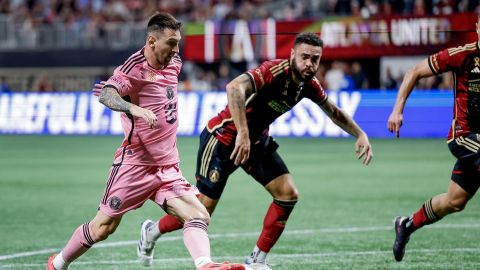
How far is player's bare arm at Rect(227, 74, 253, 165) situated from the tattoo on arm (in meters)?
1.01

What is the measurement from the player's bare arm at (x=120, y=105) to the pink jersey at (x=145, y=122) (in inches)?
11.8

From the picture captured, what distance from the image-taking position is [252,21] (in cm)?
3027

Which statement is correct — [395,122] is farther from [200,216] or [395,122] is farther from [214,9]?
[214,9]

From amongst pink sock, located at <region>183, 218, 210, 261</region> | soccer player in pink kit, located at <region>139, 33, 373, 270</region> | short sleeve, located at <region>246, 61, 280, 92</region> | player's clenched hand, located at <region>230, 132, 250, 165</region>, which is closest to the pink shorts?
pink sock, located at <region>183, 218, 210, 261</region>

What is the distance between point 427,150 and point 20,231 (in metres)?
12.4

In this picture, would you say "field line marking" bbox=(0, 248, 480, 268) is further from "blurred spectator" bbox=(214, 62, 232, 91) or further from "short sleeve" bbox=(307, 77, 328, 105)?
"blurred spectator" bbox=(214, 62, 232, 91)

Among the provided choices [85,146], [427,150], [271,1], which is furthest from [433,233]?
[271,1]

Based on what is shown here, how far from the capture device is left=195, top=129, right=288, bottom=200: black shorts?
28.9 feet

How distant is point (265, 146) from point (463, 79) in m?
1.84

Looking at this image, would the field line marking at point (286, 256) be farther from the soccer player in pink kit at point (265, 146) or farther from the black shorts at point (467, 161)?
the black shorts at point (467, 161)

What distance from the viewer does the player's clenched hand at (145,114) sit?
679 cm

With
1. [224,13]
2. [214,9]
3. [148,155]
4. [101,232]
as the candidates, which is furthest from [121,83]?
[214,9]

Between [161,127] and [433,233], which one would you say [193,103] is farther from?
[161,127]

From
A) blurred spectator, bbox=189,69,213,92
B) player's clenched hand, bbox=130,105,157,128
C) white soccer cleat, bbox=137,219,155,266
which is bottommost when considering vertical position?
blurred spectator, bbox=189,69,213,92
